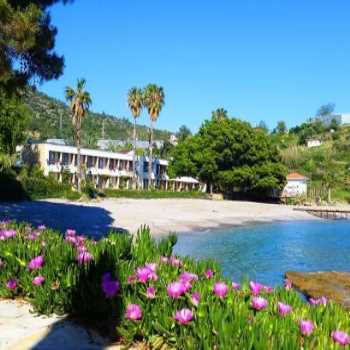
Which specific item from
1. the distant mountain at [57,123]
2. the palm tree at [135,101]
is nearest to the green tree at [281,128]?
the distant mountain at [57,123]

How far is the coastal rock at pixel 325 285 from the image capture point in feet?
50.7

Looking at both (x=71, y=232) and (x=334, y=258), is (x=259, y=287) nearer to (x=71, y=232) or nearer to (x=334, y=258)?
(x=71, y=232)

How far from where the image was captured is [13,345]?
15.8ft

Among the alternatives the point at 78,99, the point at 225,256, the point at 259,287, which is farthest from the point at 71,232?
the point at 78,99

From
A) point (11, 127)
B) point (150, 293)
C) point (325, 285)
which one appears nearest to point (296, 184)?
point (11, 127)

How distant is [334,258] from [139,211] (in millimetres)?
19240

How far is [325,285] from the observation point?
16.7 metres

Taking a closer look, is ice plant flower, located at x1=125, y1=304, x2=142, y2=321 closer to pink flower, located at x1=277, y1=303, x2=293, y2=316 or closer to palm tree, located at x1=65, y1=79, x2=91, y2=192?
pink flower, located at x1=277, y1=303, x2=293, y2=316

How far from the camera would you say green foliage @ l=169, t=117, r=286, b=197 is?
2798 inches

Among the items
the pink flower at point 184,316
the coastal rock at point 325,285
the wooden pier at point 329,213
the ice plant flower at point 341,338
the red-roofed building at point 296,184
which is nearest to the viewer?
the ice plant flower at point 341,338

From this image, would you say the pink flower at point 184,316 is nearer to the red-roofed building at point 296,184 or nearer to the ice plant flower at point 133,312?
the ice plant flower at point 133,312

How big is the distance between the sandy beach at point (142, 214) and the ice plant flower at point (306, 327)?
17886 millimetres

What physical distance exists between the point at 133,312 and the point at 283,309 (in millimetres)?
1290

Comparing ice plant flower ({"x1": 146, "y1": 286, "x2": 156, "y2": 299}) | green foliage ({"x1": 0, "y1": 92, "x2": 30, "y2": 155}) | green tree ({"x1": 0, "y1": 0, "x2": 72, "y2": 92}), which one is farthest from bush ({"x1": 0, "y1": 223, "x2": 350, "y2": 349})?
green foliage ({"x1": 0, "y1": 92, "x2": 30, "y2": 155})
